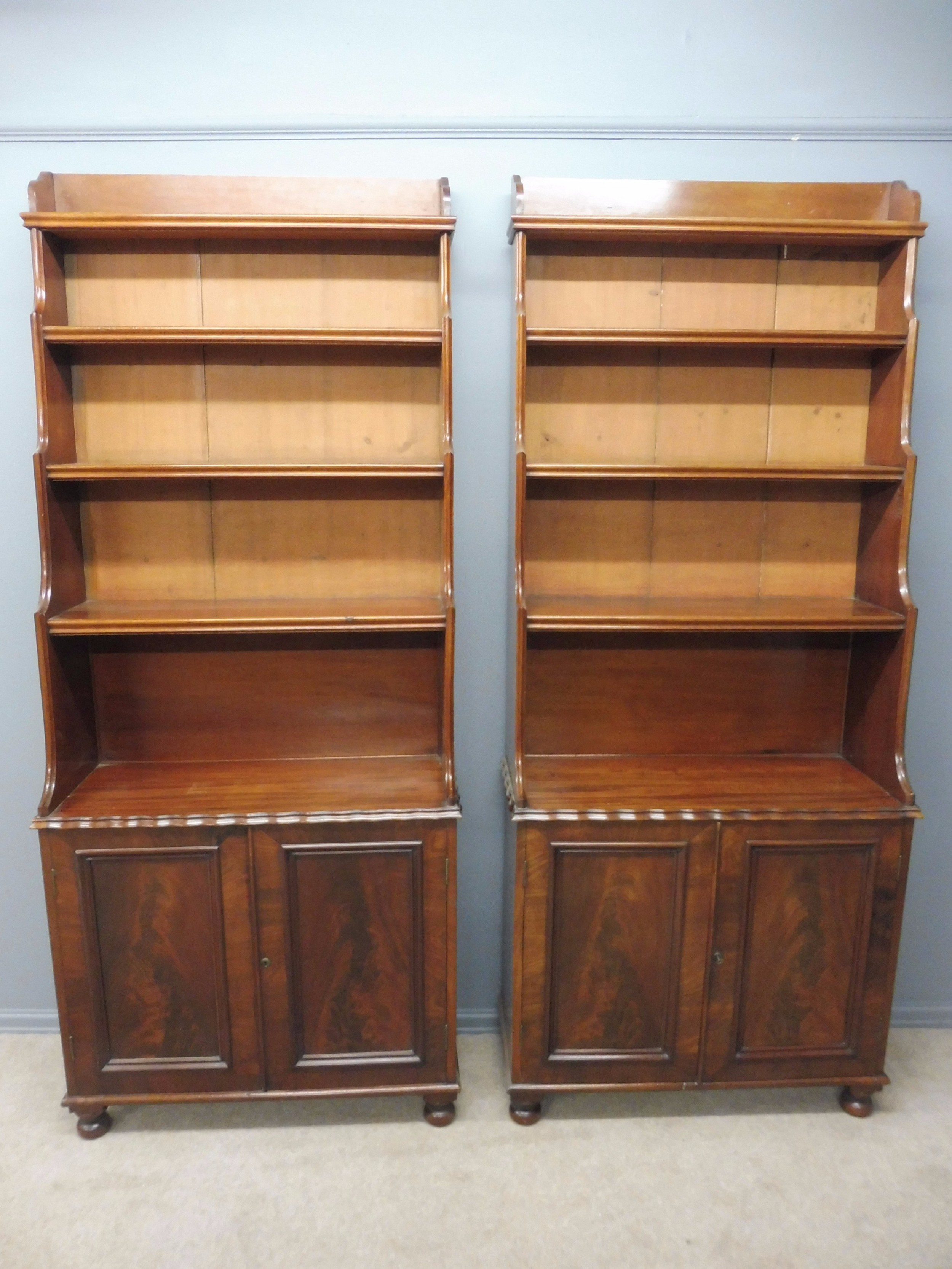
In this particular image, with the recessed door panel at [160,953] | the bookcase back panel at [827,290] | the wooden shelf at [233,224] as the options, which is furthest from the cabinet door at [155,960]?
the bookcase back panel at [827,290]

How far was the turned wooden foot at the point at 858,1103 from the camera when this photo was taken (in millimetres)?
2100

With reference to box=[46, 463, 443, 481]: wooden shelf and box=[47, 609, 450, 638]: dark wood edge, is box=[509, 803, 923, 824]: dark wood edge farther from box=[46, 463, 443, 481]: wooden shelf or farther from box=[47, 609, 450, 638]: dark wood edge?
box=[46, 463, 443, 481]: wooden shelf

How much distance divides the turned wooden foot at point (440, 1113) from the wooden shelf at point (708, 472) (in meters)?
1.48

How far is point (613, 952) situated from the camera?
200 centimetres

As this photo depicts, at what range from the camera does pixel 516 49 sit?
2.01 meters

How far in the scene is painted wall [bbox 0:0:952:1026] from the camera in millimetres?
1996

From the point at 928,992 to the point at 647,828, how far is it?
46.5 inches

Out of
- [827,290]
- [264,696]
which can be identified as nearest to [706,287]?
[827,290]

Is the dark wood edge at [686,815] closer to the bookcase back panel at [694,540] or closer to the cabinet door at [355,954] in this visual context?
the cabinet door at [355,954]

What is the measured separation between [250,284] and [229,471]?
1.59ft

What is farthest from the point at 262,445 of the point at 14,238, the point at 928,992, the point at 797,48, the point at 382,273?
the point at 928,992

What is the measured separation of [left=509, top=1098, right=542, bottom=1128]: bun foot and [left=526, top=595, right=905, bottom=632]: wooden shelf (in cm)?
113

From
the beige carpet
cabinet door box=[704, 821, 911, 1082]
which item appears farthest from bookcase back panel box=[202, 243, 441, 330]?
the beige carpet

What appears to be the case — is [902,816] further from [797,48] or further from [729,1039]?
[797,48]
